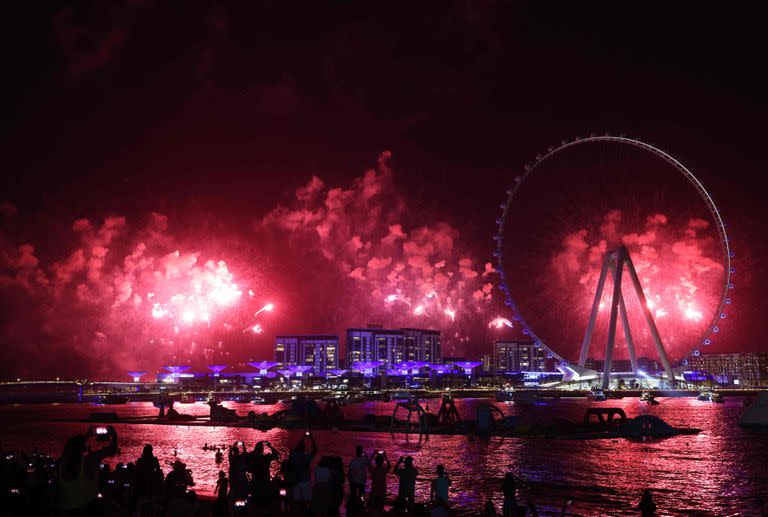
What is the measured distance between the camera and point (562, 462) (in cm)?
3709

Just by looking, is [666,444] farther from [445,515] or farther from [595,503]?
[445,515]

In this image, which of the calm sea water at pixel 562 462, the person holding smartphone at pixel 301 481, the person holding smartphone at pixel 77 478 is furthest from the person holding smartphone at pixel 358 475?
the person holding smartphone at pixel 77 478

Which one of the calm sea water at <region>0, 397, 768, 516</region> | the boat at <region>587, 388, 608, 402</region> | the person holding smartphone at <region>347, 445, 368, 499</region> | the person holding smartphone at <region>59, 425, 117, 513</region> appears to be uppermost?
the person holding smartphone at <region>59, 425, 117, 513</region>

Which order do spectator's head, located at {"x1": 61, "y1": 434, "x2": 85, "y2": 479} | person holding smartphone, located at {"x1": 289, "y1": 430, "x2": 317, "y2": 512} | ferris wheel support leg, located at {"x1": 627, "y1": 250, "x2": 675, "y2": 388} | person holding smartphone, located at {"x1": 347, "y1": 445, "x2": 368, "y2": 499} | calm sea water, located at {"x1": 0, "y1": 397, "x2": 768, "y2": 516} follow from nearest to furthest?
spectator's head, located at {"x1": 61, "y1": 434, "x2": 85, "y2": 479}
person holding smartphone, located at {"x1": 289, "y1": 430, "x2": 317, "y2": 512}
person holding smartphone, located at {"x1": 347, "y1": 445, "x2": 368, "y2": 499}
calm sea water, located at {"x1": 0, "y1": 397, "x2": 768, "y2": 516}
ferris wheel support leg, located at {"x1": 627, "y1": 250, "x2": 675, "y2": 388}

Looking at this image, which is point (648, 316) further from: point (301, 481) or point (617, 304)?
point (301, 481)

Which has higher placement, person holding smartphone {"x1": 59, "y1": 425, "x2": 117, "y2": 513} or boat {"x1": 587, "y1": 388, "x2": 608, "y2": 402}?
person holding smartphone {"x1": 59, "y1": 425, "x2": 117, "y2": 513}

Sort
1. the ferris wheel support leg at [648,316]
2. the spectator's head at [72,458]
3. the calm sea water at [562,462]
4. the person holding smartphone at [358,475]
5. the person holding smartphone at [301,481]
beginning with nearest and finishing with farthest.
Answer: the spectator's head at [72,458] → the person holding smartphone at [301,481] → the person holding smartphone at [358,475] → the calm sea water at [562,462] → the ferris wheel support leg at [648,316]

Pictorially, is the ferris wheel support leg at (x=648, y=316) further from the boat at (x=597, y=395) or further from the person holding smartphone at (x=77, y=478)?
the person holding smartphone at (x=77, y=478)

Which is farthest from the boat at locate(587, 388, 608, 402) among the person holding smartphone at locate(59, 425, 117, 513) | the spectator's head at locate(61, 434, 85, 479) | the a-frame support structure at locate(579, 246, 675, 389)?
the spectator's head at locate(61, 434, 85, 479)

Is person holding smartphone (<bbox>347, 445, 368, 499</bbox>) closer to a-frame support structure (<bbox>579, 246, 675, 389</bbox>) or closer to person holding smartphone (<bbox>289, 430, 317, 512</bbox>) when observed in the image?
person holding smartphone (<bbox>289, 430, 317, 512</bbox>)

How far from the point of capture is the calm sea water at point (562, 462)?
25609 mm

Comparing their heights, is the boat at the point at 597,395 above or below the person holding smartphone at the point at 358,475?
below

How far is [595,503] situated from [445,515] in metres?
12.9

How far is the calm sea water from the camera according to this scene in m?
25.6
